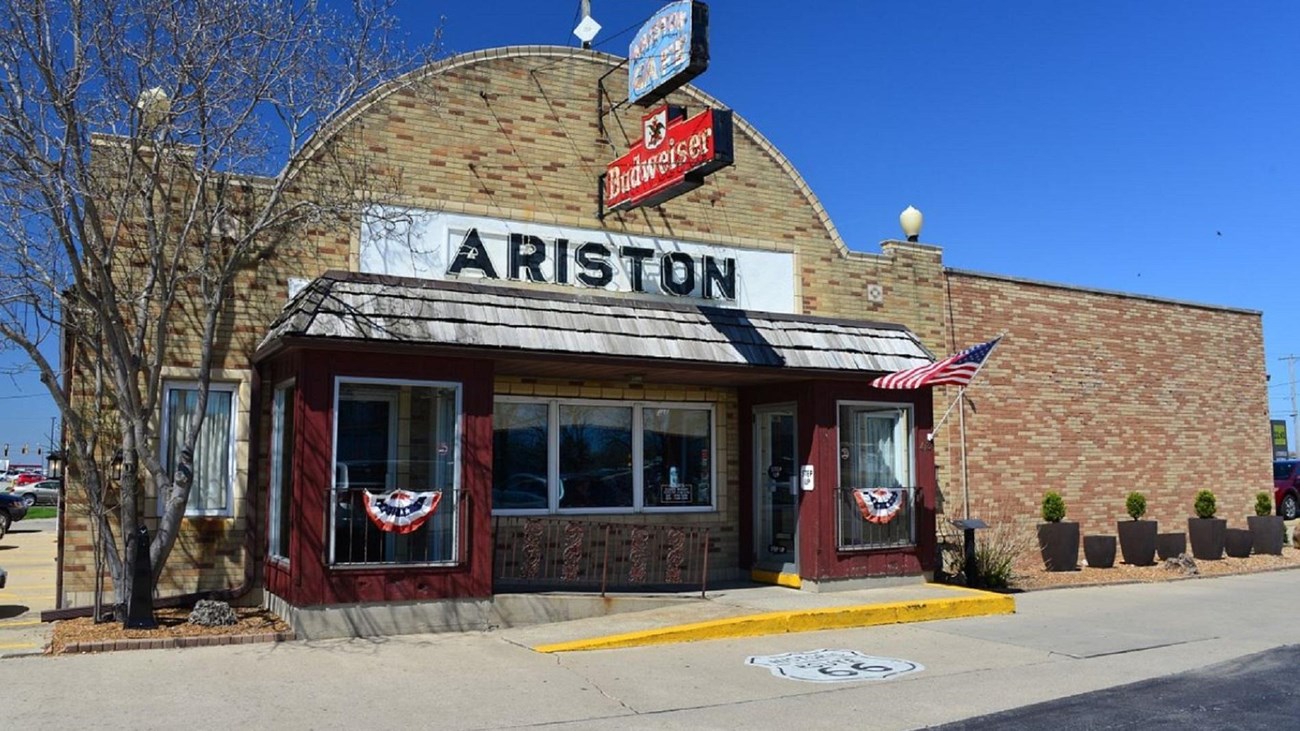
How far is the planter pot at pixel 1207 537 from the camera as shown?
19.3 meters

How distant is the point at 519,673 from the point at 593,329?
4.40 meters

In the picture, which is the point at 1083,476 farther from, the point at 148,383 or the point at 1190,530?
the point at 148,383

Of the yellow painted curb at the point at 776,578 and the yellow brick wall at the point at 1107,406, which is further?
the yellow brick wall at the point at 1107,406

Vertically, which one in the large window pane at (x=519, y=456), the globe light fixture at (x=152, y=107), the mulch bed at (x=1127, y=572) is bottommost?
the mulch bed at (x=1127, y=572)

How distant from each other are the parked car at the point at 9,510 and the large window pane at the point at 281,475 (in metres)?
20.4

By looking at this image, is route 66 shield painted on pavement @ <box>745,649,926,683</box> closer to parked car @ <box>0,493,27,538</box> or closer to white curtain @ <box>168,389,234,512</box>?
white curtain @ <box>168,389,234,512</box>

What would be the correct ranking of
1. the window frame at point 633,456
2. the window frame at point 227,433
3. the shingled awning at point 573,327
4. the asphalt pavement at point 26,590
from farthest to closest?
the window frame at point 633,456 → the window frame at point 227,433 → the shingled awning at point 573,327 → the asphalt pavement at point 26,590

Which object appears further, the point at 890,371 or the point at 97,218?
the point at 890,371

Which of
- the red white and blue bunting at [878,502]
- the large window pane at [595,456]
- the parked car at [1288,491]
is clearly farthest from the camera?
the parked car at [1288,491]

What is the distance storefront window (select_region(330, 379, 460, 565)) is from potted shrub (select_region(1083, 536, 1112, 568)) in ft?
37.2

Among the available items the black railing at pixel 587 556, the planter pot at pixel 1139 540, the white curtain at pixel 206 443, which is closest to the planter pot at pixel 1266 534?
the planter pot at pixel 1139 540

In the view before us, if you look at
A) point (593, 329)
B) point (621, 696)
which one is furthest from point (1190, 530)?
point (621, 696)

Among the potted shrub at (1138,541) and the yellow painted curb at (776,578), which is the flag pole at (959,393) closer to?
the yellow painted curb at (776,578)

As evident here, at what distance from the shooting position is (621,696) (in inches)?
340
